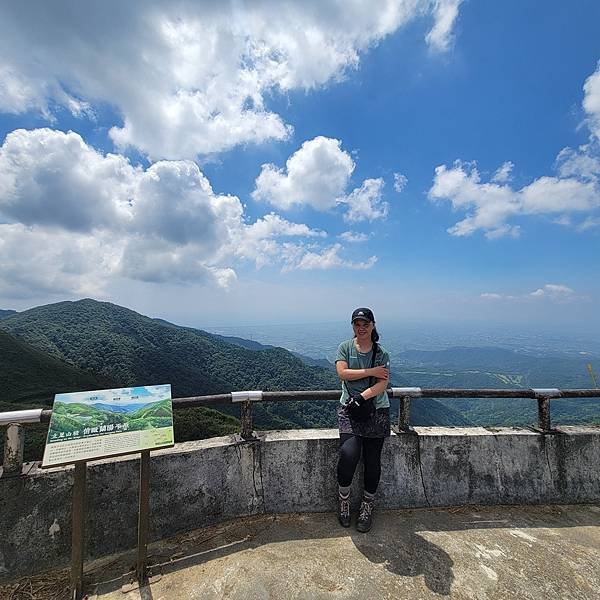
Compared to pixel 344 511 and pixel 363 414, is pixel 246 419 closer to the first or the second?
pixel 363 414

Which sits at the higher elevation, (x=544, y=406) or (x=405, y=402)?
(x=405, y=402)

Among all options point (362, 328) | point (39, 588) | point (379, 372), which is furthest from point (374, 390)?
point (39, 588)

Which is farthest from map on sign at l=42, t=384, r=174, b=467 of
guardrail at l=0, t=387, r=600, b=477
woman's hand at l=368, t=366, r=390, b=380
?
woman's hand at l=368, t=366, r=390, b=380

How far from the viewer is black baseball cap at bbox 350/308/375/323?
11.1 feet

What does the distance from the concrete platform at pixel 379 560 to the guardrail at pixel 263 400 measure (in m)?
0.90

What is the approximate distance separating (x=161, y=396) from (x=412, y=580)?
8.13 feet

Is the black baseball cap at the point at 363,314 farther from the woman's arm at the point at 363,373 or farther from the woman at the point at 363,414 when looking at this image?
the woman's arm at the point at 363,373

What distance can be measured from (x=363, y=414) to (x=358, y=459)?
43 centimetres

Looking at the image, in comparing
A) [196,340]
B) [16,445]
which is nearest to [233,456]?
[16,445]

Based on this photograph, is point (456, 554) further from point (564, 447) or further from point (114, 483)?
point (114, 483)

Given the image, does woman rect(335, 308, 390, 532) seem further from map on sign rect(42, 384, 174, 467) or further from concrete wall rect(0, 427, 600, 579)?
map on sign rect(42, 384, 174, 467)

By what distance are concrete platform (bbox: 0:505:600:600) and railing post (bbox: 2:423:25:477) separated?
2.79 ft

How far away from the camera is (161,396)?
2.97m

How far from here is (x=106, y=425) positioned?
265 centimetres
